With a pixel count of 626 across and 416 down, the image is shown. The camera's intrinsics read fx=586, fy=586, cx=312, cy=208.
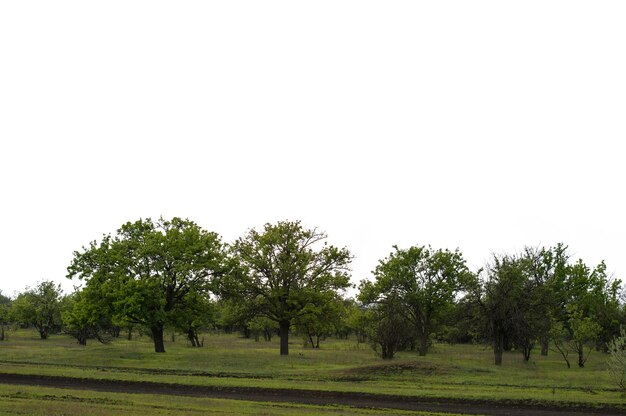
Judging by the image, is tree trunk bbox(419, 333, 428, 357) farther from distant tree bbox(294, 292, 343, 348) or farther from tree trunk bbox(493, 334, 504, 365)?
tree trunk bbox(493, 334, 504, 365)

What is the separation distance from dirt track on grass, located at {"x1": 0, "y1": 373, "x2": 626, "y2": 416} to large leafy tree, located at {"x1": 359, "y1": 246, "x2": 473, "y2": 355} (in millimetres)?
31432

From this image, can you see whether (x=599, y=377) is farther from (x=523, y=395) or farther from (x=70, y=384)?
(x=70, y=384)

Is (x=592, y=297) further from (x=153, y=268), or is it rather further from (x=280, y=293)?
(x=153, y=268)

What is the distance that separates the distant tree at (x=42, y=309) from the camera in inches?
3533

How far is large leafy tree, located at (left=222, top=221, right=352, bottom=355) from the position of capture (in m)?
53.1

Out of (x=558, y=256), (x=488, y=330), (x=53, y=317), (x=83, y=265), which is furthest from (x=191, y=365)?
(x=53, y=317)

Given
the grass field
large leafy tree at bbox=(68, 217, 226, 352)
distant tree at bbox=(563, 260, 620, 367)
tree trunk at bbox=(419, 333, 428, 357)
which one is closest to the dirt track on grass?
the grass field

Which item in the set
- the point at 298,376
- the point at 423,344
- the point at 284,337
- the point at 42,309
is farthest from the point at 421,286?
the point at 42,309

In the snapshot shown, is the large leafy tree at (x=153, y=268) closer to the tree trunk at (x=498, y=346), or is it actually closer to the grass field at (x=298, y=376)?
the grass field at (x=298, y=376)

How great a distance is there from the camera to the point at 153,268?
53188 mm

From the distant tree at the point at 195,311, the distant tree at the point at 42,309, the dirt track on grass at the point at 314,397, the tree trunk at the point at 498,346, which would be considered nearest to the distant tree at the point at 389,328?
the tree trunk at the point at 498,346

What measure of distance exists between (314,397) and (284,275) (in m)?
25.6

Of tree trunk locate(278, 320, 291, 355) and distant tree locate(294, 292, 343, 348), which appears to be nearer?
distant tree locate(294, 292, 343, 348)

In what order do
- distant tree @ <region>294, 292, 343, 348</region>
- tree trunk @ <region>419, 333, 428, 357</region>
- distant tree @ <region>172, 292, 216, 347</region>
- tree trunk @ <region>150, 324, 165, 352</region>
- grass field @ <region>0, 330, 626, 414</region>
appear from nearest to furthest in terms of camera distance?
1. grass field @ <region>0, 330, 626, 414</region>
2. distant tree @ <region>294, 292, 343, 348</region>
3. distant tree @ <region>172, 292, 216, 347</region>
4. tree trunk @ <region>150, 324, 165, 352</region>
5. tree trunk @ <region>419, 333, 428, 357</region>
